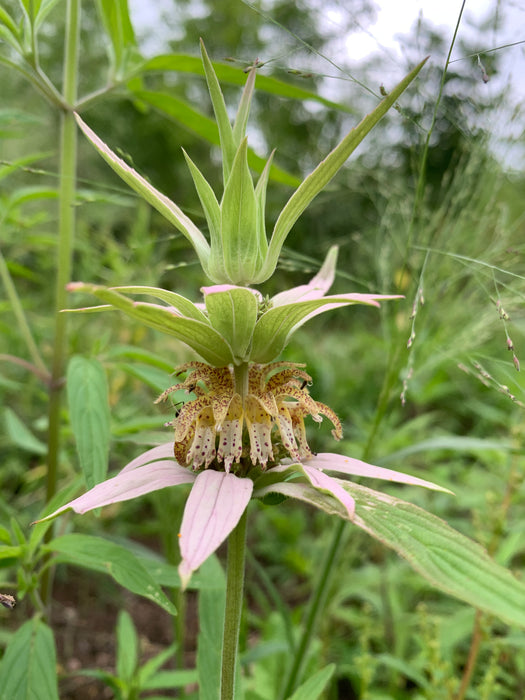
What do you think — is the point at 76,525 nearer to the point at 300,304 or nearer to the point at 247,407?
the point at 247,407

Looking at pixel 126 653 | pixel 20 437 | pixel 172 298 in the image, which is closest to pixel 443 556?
pixel 172 298

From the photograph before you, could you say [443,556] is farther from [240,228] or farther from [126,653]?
[126,653]

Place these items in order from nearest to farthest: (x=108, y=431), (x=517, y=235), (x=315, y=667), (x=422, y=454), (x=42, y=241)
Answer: (x=108, y=431) < (x=315, y=667) < (x=42, y=241) < (x=517, y=235) < (x=422, y=454)

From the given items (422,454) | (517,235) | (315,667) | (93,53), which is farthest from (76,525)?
(93,53)

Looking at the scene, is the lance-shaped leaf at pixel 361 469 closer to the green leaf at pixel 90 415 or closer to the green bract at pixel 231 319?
the green bract at pixel 231 319

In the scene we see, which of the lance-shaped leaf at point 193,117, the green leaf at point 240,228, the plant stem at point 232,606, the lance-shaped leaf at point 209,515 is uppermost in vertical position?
the lance-shaped leaf at point 193,117

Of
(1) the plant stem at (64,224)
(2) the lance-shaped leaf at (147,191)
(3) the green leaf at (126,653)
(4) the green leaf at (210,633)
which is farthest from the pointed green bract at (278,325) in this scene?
(3) the green leaf at (126,653)
